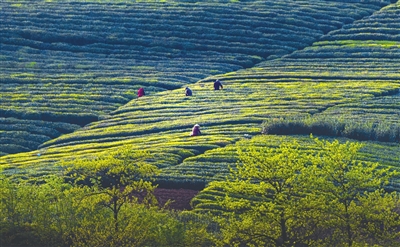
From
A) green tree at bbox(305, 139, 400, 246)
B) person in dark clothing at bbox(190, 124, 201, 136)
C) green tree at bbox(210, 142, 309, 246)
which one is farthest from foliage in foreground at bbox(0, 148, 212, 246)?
person in dark clothing at bbox(190, 124, 201, 136)

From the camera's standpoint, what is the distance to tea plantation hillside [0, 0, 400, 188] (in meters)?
63.0

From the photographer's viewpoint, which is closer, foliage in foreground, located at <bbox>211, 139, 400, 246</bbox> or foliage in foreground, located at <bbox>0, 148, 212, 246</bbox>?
foliage in foreground, located at <bbox>211, 139, 400, 246</bbox>

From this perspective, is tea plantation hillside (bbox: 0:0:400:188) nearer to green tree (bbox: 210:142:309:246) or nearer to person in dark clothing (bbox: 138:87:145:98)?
person in dark clothing (bbox: 138:87:145:98)

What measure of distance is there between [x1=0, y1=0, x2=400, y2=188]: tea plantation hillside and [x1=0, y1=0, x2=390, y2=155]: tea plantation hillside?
12.1 feet

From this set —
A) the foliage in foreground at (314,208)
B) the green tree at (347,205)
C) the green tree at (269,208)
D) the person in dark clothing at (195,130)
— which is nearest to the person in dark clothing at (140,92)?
the person in dark clothing at (195,130)

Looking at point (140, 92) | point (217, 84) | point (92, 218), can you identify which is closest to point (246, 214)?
point (92, 218)

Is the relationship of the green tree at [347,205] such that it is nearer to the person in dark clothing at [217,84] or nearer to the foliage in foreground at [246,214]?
the foliage in foreground at [246,214]

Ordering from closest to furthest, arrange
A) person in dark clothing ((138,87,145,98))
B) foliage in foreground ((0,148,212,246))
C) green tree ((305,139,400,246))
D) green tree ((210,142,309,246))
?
1. green tree ((305,139,400,246))
2. green tree ((210,142,309,246))
3. foliage in foreground ((0,148,212,246))
4. person in dark clothing ((138,87,145,98))

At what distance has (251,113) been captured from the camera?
251ft

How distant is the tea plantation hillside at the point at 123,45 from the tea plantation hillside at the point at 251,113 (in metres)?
3.69

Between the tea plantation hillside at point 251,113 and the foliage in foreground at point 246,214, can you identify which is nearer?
the foliage in foreground at point 246,214

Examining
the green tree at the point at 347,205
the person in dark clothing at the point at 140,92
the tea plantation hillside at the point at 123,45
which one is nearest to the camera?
the green tree at the point at 347,205

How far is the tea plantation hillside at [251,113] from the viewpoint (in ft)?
207

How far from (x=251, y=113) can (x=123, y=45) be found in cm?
3461
